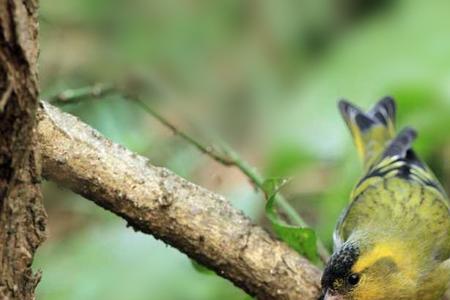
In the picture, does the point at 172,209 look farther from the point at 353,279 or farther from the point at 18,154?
the point at 353,279

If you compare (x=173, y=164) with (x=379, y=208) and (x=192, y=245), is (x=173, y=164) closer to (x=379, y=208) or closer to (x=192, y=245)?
(x=379, y=208)

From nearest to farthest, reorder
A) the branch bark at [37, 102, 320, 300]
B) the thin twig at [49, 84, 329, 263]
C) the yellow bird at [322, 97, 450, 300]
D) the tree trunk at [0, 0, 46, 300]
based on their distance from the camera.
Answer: the tree trunk at [0, 0, 46, 300]
the branch bark at [37, 102, 320, 300]
the thin twig at [49, 84, 329, 263]
the yellow bird at [322, 97, 450, 300]

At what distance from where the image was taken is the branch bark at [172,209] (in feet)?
7.80

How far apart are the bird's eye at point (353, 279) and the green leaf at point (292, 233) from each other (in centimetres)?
28

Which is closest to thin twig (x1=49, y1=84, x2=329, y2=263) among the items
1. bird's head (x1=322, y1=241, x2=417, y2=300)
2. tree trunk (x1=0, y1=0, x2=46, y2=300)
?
bird's head (x1=322, y1=241, x2=417, y2=300)

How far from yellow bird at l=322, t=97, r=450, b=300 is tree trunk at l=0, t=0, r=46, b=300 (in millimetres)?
984

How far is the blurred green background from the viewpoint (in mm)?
4125

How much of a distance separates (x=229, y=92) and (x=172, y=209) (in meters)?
4.97

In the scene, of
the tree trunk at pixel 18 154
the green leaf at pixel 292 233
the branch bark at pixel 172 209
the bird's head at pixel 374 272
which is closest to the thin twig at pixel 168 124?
the bird's head at pixel 374 272

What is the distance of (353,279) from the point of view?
Answer: 312 cm

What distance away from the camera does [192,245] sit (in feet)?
8.45

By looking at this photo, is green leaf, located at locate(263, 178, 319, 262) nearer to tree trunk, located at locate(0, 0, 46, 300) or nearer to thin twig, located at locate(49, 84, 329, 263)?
thin twig, located at locate(49, 84, 329, 263)

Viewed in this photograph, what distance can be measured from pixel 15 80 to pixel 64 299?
7.62 feet

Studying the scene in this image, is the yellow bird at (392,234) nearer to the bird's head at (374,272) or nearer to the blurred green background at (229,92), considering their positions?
the bird's head at (374,272)
